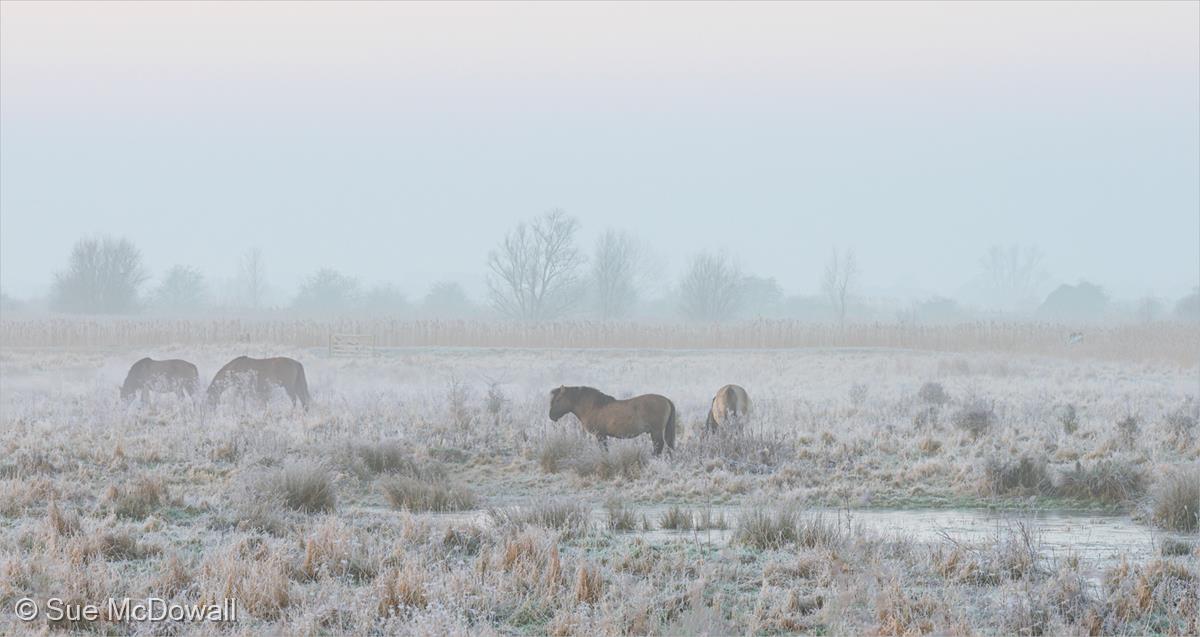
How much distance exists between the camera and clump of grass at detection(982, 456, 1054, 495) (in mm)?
12180

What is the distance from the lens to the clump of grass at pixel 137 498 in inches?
400

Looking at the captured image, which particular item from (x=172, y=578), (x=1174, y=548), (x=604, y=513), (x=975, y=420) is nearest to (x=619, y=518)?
(x=604, y=513)

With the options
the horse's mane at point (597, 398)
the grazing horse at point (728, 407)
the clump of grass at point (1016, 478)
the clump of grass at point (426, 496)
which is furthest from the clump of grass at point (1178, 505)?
the clump of grass at point (426, 496)

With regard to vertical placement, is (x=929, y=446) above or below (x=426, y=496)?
above

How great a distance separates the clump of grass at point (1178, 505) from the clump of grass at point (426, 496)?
242 inches

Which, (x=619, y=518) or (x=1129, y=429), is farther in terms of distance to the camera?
(x=1129, y=429)

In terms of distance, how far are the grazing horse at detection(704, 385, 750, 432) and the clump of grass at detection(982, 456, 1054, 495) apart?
3.31 m

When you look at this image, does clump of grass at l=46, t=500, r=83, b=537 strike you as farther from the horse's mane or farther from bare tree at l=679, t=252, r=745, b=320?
bare tree at l=679, t=252, r=745, b=320

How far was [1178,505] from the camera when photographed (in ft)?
33.4

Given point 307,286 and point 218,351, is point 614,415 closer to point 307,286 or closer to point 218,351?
point 218,351

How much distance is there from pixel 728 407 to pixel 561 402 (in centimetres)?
242

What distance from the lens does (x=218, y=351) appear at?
3338cm

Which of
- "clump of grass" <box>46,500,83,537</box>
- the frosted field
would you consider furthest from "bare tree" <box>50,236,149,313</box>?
"clump of grass" <box>46,500,83,537</box>

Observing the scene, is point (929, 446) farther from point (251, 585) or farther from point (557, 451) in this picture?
point (251, 585)
